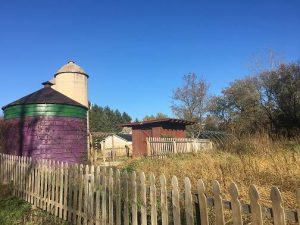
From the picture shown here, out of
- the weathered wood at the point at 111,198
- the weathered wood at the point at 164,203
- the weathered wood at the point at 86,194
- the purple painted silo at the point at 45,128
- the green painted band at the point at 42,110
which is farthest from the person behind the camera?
the green painted band at the point at 42,110

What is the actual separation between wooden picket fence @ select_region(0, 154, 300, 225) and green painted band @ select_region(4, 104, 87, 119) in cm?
396

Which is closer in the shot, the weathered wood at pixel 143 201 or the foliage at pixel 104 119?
the weathered wood at pixel 143 201

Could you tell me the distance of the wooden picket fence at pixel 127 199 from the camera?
3.29 metres

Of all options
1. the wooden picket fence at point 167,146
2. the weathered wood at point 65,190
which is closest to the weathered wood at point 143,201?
the weathered wood at point 65,190

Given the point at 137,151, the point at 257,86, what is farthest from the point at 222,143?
the point at 257,86

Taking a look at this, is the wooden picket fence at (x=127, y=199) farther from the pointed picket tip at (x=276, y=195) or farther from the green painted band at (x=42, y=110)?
the green painted band at (x=42, y=110)

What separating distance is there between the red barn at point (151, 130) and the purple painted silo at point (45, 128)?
43.6ft

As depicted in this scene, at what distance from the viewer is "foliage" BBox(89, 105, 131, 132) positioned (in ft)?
337

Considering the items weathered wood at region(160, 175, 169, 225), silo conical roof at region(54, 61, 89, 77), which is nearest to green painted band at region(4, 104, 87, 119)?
weathered wood at region(160, 175, 169, 225)

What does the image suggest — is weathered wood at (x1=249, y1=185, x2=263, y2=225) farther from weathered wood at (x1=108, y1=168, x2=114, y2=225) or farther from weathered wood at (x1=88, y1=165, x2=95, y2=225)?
A: weathered wood at (x1=88, y1=165, x2=95, y2=225)

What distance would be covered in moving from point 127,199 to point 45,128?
348 inches

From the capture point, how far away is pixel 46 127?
508 inches

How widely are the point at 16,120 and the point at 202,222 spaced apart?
1158 centimetres

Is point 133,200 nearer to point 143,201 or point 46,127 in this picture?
point 143,201
